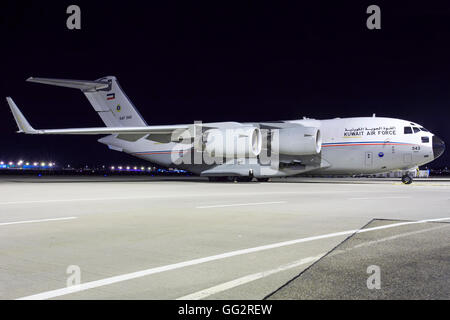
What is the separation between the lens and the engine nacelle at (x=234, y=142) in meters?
23.9

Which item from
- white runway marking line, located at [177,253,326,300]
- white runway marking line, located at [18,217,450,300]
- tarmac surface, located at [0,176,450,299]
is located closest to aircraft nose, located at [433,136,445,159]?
tarmac surface, located at [0,176,450,299]

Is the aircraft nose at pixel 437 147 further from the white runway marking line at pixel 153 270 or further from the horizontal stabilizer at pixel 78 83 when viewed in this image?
the horizontal stabilizer at pixel 78 83

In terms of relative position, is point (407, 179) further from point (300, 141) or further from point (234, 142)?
point (234, 142)

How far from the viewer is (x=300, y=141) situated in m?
23.8

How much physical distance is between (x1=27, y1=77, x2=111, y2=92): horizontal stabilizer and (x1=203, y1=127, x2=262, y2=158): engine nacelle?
9.29m

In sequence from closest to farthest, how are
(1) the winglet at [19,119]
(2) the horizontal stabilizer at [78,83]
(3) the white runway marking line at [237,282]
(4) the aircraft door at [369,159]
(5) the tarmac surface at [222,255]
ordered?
(3) the white runway marking line at [237,282] < (5) the tarmac surface at [222,255] < (2) the horizontal stabilizer at [78,83] < (4) the aircraft door at [369,159] < (1) the winglet at [19,119]

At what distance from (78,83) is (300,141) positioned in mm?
14780

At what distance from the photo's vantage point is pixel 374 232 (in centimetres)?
661

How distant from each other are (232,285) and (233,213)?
17.9 feet

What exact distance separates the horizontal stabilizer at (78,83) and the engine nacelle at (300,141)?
1334 cm

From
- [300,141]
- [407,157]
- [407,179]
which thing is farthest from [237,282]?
[407,179]

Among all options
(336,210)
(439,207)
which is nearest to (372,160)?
(439,207)

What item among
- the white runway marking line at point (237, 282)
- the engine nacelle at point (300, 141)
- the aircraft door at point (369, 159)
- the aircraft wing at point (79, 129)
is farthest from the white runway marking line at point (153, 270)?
the aircraft wing at point (79, 129)
